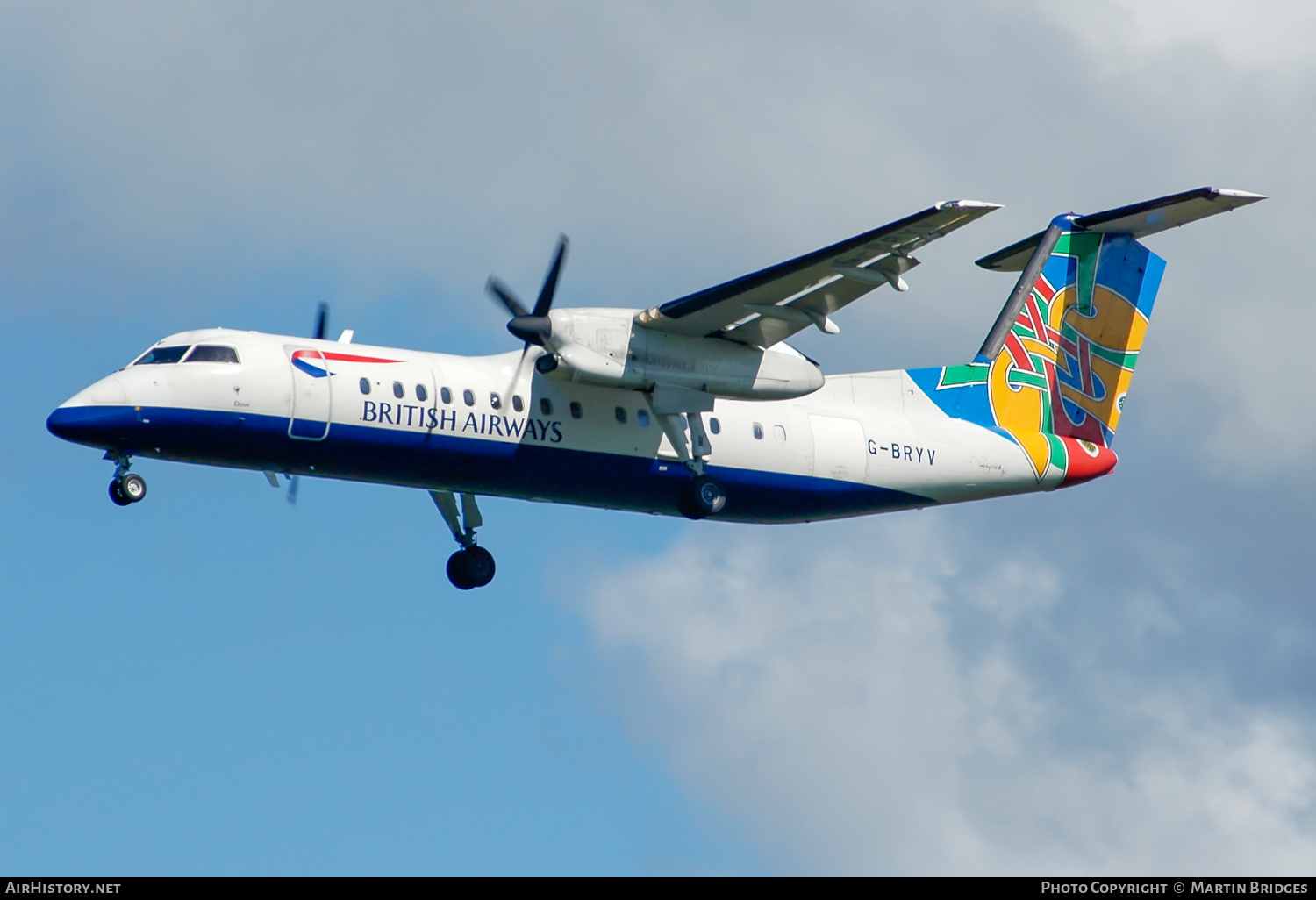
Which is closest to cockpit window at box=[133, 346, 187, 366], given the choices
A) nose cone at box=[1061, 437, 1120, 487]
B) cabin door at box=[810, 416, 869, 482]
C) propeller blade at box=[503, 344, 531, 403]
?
propeller blade at box=[503, 344, 531, 403]

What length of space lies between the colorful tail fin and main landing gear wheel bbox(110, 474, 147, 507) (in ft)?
34.6

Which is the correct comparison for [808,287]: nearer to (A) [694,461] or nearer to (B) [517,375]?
(A) [694,461]

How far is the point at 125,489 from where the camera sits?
1777 centimetres

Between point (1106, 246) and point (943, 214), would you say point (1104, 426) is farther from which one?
point (943, 214)

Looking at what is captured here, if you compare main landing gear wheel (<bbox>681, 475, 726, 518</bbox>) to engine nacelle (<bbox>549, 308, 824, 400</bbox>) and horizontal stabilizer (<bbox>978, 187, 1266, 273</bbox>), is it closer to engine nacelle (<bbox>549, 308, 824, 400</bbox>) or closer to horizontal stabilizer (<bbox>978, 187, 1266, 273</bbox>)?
engine nacelle (<bbox>549, 308, 824, 400</bbox>)

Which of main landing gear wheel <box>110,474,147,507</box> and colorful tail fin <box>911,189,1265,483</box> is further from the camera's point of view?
colorful tail fin <box>911,189,1265,483</box>

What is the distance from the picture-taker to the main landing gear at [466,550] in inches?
861

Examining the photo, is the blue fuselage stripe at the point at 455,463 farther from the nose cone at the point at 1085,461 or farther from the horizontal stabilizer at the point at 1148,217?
the horizontal stabilizer at the point at 1148,217

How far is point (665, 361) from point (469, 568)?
4.17m

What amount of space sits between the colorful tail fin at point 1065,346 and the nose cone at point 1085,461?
0.02 meters

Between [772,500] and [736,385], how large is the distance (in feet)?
6.28

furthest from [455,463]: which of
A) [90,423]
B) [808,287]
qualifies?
[808,287]

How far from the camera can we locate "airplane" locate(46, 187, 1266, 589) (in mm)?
18078

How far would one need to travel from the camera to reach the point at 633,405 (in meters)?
20.2
